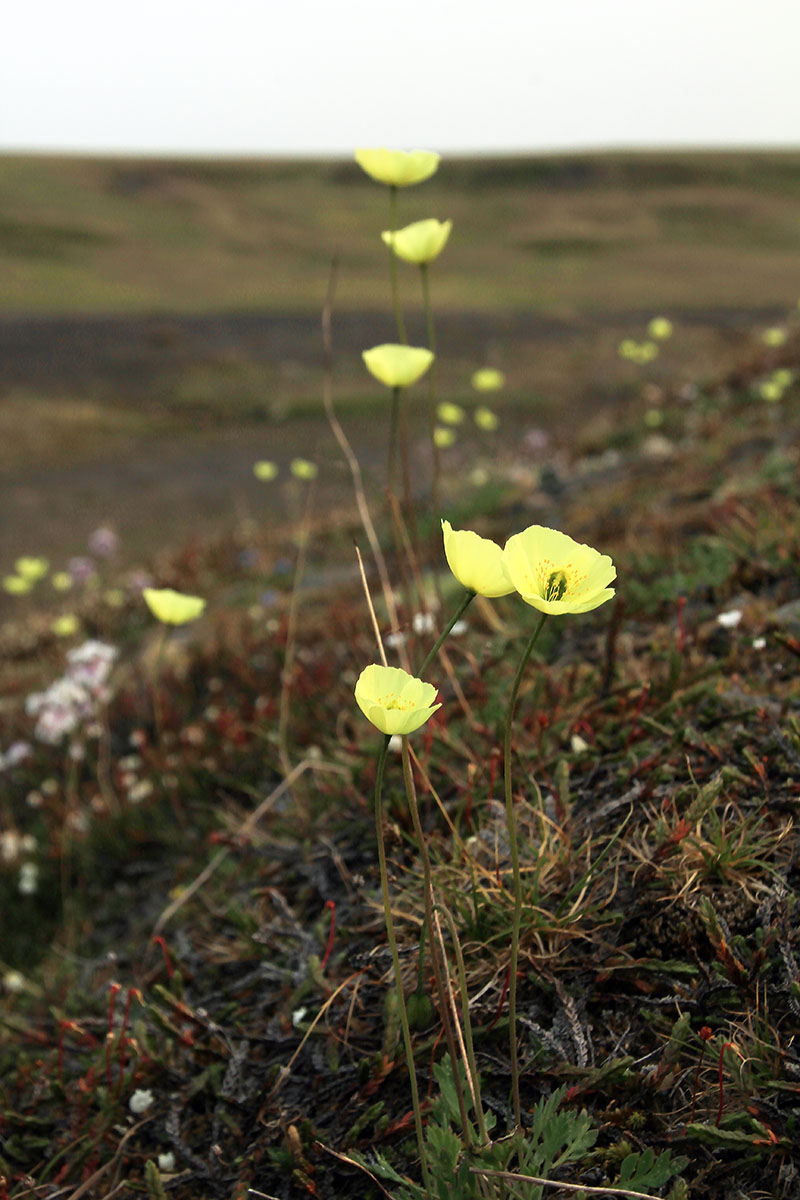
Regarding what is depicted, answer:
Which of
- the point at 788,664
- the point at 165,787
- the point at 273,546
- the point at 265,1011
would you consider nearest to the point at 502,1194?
the point at 265,1011

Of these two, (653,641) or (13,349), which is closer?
(653,641)

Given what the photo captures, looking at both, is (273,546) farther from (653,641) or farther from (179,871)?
(653,641)

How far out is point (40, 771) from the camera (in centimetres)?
418

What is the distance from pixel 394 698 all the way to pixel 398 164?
1.34 metres

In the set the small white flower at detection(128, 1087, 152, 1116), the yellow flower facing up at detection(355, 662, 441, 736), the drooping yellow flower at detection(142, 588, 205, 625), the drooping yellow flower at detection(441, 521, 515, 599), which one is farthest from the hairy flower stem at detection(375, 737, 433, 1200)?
the drooping yellow flower at detection(142, 588, 205, 625)

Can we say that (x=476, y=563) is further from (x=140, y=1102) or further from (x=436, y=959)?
(x=140, y=1102)

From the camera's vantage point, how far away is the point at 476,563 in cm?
117

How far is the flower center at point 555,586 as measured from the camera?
118 cm

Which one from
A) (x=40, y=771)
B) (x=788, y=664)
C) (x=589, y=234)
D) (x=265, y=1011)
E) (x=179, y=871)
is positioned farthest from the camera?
(x=589, y=234)

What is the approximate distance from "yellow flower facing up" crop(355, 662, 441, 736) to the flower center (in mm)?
215

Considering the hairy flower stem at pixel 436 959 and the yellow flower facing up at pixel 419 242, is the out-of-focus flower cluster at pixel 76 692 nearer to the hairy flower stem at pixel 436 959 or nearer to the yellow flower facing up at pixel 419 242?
the yellow flower facing up at pixel 419 242

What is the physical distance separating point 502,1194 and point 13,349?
72.6 feet

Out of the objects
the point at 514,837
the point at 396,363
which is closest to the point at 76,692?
the point at 396,363

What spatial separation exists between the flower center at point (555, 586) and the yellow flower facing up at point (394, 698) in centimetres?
21
